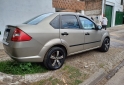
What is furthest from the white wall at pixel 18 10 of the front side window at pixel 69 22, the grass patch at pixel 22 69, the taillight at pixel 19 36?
the taillight at pixel 19 36

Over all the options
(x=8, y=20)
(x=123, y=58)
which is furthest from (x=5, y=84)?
(x=8, y=20)

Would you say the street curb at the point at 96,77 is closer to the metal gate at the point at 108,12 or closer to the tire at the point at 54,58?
the tire at the point at 54,58

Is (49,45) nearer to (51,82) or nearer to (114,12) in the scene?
(51,82)

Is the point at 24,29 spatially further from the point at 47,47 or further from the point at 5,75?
the point at 5,75

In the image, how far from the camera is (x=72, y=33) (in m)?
3.97

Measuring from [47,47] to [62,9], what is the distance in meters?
8.48

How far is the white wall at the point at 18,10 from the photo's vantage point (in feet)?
25.4

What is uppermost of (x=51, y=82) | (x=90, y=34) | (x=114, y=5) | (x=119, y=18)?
(x=114, y=5)

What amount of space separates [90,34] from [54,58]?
1.70 meters

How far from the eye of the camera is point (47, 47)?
3.40m

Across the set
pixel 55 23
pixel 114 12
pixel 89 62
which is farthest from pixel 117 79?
pixel 114 12

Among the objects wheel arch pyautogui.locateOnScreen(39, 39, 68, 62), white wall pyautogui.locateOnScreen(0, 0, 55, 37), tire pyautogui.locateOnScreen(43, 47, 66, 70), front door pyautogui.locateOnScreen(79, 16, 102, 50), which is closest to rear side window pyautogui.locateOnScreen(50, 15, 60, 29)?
wheel arch pyautogui.locateOnScreen(39, 39, 68, 62)

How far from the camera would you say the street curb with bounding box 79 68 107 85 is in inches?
133

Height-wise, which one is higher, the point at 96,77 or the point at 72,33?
the point at 72,33
